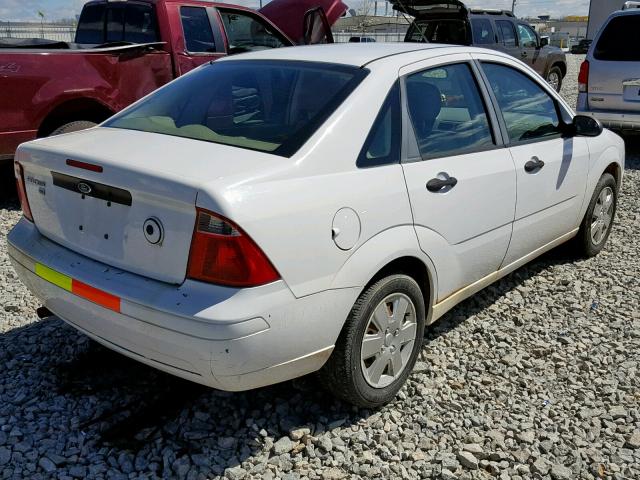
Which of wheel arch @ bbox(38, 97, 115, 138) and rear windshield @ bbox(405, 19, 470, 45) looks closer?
wheel arch @ bbox(38, 97, 115, 138)

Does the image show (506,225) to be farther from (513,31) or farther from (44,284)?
(513,31)

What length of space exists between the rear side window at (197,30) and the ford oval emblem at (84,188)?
488 cm

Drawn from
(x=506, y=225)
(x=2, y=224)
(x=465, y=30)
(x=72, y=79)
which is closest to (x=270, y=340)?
(x=506, y=225)

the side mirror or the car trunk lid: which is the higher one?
the car trunk lid

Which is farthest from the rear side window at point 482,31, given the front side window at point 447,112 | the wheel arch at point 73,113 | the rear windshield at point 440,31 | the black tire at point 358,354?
the black tire at point 358,354

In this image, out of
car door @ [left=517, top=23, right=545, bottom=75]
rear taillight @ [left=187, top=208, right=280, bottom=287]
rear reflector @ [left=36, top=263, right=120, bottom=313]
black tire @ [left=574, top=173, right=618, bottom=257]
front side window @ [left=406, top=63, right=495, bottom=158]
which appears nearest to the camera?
rear taillight @ [left=187, top=208, right=280, bottom=287]

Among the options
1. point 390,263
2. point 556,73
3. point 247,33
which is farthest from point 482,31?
point 390,263

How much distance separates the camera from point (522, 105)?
4.02 metres

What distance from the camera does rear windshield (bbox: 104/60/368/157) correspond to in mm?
2809

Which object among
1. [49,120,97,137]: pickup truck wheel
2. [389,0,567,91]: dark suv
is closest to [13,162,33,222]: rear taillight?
[49,120,97,137]: pickup truck wheel

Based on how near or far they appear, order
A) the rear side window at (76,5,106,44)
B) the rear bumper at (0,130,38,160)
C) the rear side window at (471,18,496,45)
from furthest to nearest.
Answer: the rear side window at (471,18,496,45)
the rear side window at (76,5,106,44)
the rear bumper at (0,130,38,160)

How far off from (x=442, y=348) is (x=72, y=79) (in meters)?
4.32

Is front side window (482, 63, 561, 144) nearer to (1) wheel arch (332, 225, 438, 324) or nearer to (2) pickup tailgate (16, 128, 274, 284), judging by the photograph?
(1) wheel arch (332, 225, 438, 324)

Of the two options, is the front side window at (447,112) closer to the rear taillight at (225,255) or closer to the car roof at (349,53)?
the car roof at (349,53)
